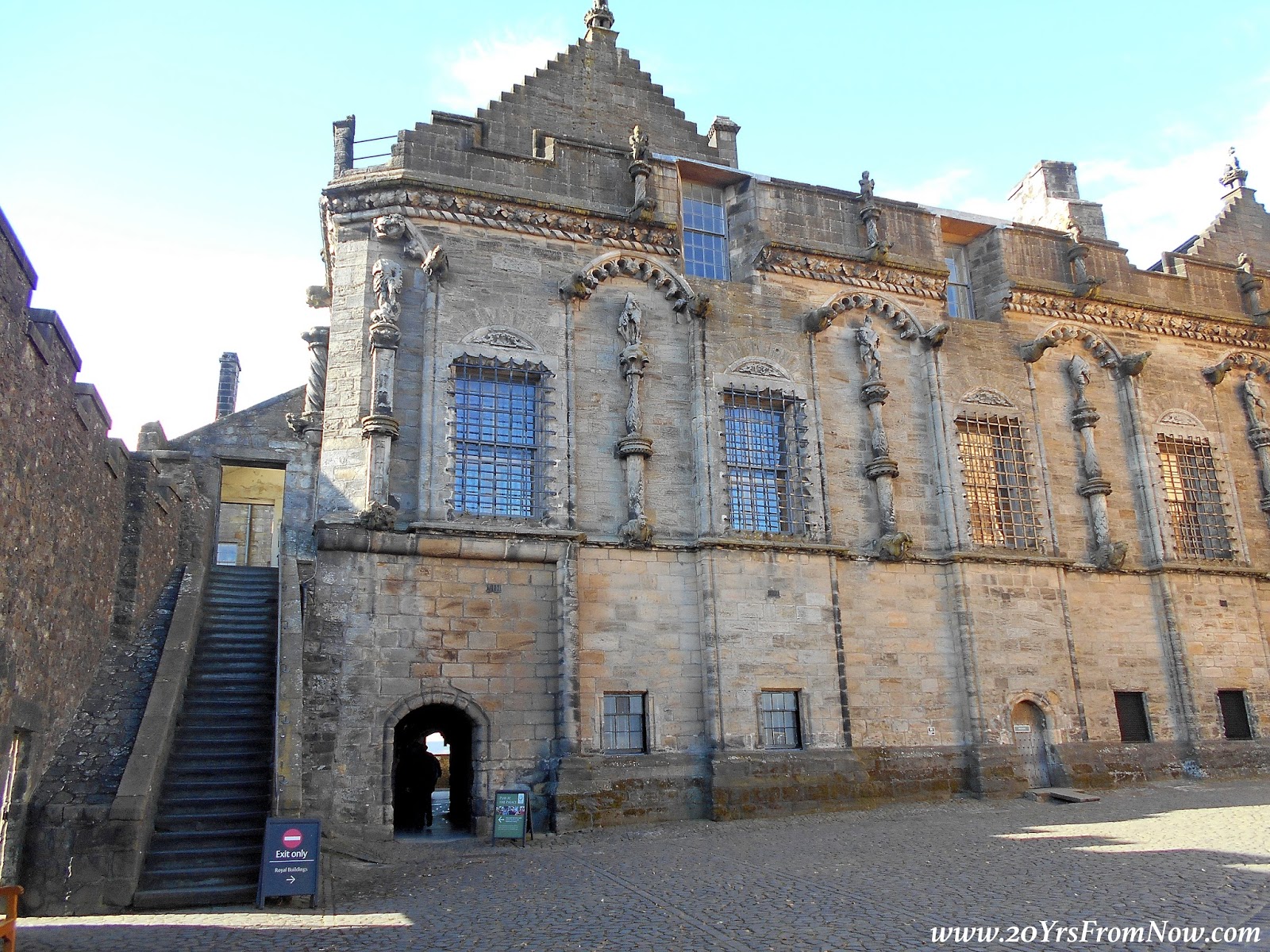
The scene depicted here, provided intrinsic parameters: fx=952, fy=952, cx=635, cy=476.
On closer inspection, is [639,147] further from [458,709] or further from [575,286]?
[458,709]

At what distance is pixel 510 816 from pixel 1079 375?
47.7ft

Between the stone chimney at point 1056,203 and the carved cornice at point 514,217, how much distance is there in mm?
10347

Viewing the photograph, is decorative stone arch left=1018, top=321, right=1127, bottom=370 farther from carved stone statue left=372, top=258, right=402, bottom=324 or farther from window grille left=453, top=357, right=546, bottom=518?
carved stone statue left=372, top=258, right=402, bottom=324

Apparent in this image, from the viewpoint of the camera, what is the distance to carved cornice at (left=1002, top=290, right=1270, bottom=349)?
20109 mm

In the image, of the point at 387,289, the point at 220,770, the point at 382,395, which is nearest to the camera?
the point at 220,770

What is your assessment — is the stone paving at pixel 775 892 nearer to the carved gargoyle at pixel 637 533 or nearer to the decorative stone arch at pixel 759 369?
the carved gargoyle at pixel 637 533

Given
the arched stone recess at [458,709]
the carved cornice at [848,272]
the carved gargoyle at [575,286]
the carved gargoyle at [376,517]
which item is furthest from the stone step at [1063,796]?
the carved gargoyle at [376,517]

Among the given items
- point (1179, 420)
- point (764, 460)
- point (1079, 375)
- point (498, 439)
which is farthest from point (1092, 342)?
point (498, 439)

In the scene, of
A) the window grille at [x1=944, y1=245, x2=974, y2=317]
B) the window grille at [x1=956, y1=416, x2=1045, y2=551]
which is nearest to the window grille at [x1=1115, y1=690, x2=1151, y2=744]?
the window grille at [x1=956, y1=416, x2=1045, y2=551]

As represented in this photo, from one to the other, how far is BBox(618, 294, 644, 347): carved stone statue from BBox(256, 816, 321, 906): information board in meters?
9.75

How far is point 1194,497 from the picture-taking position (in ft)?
→ 66.6

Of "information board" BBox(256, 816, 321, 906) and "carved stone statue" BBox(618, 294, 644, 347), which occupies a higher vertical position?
"carved stone statue" BBox(618, 294, 644, 347)

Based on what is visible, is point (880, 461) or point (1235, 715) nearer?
point (880, 461)

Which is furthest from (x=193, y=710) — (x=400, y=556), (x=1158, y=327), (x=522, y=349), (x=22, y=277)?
(x=1158, y=327)
